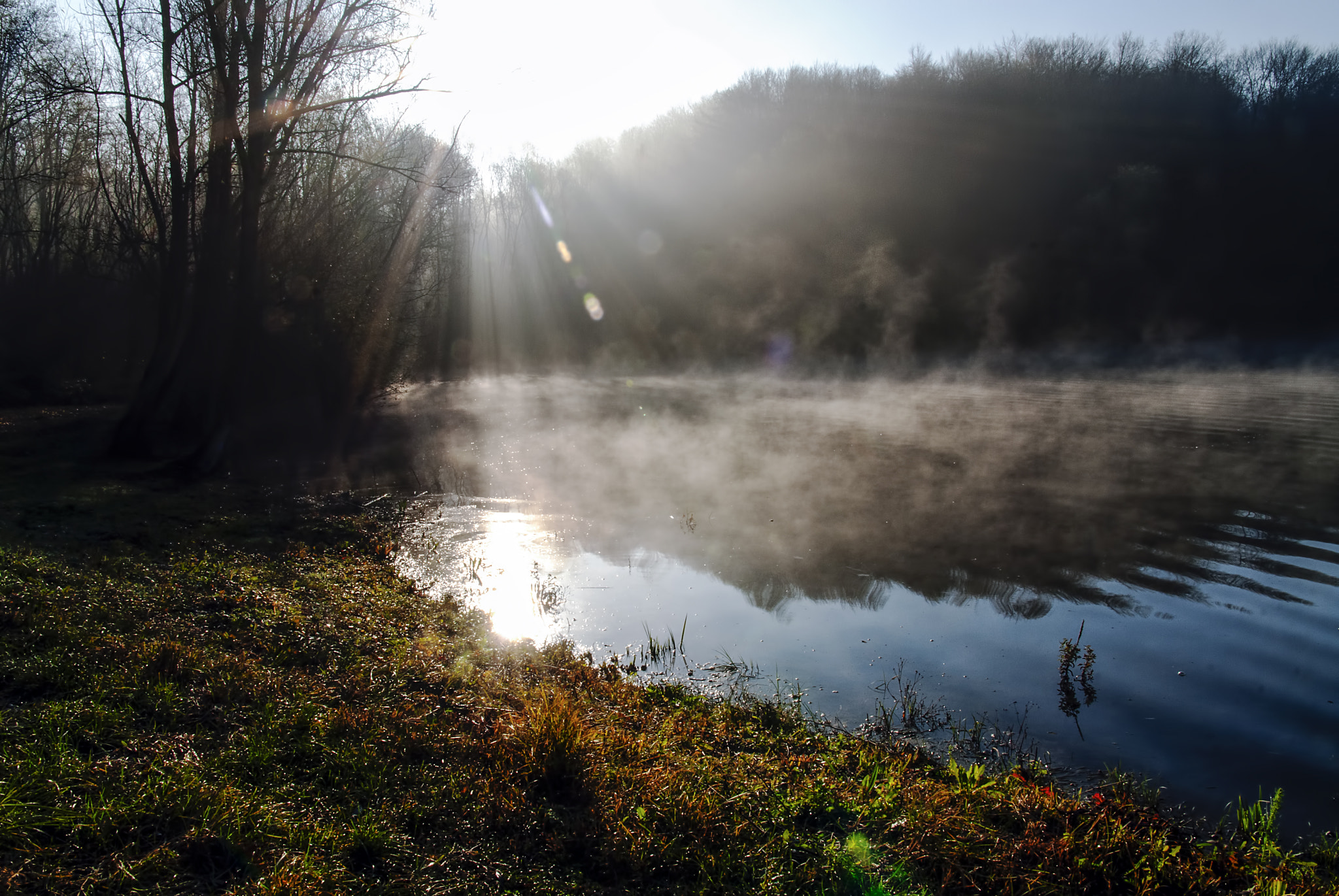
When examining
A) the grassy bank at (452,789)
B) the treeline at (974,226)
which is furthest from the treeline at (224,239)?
the treeline at (974,226)

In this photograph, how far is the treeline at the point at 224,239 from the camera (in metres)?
12.2

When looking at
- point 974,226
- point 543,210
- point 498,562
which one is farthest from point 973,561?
point 543,210

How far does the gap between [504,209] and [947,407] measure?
36.3 meters

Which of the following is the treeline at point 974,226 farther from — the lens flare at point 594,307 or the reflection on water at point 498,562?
the reflection on water at point 498,562

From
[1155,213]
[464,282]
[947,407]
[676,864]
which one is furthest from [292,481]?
[1155,213]

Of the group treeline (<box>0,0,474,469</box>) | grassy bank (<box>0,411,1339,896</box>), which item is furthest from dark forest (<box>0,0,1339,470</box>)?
grassy bank (<box>0,411,1339,896</box>)

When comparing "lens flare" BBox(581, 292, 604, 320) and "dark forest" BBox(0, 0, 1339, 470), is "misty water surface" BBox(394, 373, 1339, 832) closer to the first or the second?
"dark forest" BBox(0, 0, 1339, 470)

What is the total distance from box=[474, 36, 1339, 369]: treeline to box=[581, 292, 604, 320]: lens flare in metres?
0.21

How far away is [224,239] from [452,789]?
12548 mm

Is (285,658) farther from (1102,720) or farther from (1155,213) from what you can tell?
(1155,213)

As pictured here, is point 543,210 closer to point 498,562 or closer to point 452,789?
point 498,562

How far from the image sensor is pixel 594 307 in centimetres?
4178

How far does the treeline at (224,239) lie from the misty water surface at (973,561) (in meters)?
4.08

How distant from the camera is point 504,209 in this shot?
48.5 meters
